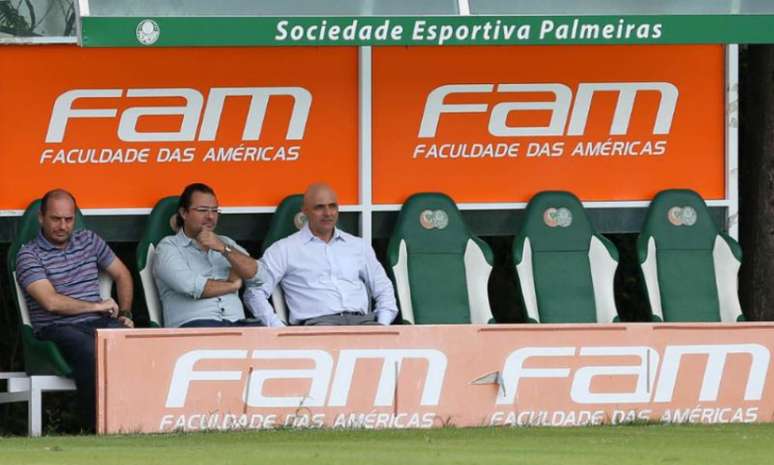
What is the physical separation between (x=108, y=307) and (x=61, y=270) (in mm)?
348

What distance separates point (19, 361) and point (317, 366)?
3881mm

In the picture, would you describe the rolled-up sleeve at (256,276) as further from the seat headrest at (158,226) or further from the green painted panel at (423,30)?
the green painted panel at (423,30)

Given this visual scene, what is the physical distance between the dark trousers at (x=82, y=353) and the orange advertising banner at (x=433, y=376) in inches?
19.7

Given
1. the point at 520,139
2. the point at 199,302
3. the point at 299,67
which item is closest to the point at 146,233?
the point at 199,302

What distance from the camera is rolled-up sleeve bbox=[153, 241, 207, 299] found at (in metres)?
11.3

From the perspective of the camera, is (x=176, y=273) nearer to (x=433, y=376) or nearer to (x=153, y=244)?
(x=153, y=244)

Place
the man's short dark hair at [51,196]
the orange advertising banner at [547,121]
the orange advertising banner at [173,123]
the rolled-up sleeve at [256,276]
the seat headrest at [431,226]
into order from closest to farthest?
the man's short dark hair at [51,196] < the rolled-up sleeve at [256,276] < the orange advertising banner at [173,123] < the seat headrest at [431,226] < the orange advertising banner at [547,121]

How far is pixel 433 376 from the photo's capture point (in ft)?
33.4

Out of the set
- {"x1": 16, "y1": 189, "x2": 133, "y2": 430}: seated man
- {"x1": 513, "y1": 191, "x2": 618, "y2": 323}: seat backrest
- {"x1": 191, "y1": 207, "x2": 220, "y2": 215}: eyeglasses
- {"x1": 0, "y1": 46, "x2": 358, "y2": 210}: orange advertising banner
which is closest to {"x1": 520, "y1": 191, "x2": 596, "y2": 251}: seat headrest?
{"x1": 513, "y1": 191, "x2": 618, "y2": 323}: seat backrest

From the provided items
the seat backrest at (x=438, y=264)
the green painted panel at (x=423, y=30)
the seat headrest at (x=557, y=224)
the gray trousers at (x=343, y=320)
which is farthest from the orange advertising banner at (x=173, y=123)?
the green painted panel at (x=423, y=30)

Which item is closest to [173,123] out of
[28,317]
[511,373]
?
[28,317]

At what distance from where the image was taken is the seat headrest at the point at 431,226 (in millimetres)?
12164

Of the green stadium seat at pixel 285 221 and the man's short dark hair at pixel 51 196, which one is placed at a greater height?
the man's short dark hair at pixel 51 196

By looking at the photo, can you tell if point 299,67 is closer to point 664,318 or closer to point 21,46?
point 21,46
